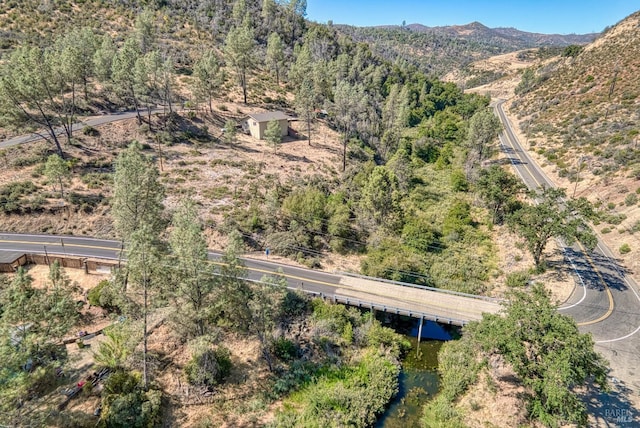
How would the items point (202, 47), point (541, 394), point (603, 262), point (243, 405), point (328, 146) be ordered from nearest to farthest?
point (541, 394), point (243, 405), point (603, 262), point (328, 146), point (202, 47)

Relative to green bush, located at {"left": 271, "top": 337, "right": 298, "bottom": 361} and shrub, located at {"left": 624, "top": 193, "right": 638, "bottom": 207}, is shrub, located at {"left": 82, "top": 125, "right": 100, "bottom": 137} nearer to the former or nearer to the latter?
green bush, located at {"left": 271, "top": 337, "right": 298, "bottom": 361}

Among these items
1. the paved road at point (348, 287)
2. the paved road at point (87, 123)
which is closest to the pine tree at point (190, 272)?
the paved road at point (348, 287)

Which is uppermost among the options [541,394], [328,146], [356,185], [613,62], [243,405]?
[613,62]

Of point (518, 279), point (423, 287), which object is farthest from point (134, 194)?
point (518, 279)

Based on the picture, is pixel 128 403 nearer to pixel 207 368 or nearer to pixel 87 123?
pixel 207 368

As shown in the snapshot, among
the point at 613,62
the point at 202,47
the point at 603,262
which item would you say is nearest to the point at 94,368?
the point at 603,262

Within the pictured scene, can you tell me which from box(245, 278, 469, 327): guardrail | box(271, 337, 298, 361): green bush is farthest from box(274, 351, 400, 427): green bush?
box(245, 278, 469, 327): guardrail

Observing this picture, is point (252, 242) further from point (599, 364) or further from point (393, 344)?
point (599, 364)

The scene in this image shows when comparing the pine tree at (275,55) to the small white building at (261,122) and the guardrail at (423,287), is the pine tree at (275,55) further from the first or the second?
the guardrail at (423,287)
